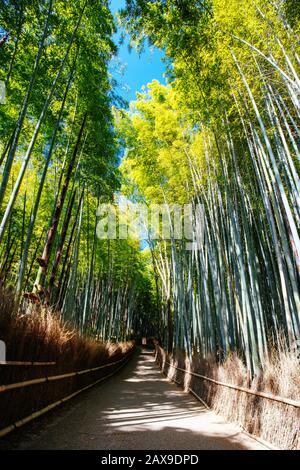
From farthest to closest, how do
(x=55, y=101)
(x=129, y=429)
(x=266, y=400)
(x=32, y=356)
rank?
(x=55, y=101)
(x=129, y=429)
(x=32, y=356)
(x=266, y=400)

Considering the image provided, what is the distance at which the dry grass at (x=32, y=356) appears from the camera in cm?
228

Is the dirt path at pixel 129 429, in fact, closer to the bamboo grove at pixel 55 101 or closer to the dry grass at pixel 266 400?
the dry grass at pixel 266 400

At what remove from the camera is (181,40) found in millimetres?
4438

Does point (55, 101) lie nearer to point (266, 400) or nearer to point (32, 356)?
point (32, 356)

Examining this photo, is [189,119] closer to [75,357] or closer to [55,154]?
[55,154]

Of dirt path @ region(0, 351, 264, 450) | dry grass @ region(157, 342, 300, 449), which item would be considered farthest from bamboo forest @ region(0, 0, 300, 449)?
dirt path @ region(0, 351, 264, 450)

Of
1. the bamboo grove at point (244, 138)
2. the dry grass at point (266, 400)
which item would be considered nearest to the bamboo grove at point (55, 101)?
the bamboo grove at point (244, 138)

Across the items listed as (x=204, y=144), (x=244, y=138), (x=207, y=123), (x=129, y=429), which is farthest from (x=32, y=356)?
(x=244, y=138)

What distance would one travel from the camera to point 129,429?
294cm

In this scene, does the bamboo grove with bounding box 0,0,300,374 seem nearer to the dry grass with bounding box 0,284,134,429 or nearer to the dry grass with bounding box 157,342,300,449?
the dry grass with bounding box 157,342,300,449

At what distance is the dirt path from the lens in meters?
2.41

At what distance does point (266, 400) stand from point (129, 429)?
1387 millimetres

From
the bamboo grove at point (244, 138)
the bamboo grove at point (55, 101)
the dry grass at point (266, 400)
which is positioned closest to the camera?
the dry grass at point (266, 400)

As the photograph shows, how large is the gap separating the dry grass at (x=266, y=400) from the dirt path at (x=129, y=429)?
0.14 meters
